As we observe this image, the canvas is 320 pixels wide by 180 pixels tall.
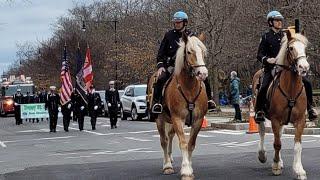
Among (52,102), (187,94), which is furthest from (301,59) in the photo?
(52,102)

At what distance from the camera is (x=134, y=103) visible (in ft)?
122

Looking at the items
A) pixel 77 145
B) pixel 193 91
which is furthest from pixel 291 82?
pixel 77 145

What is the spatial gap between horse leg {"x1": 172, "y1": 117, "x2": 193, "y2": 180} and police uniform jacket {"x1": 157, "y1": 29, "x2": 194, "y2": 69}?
1354 mm

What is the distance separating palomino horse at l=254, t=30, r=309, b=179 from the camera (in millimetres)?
10305

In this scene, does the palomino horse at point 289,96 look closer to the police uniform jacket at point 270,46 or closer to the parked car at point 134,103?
the police uniform jacket at point 270,46

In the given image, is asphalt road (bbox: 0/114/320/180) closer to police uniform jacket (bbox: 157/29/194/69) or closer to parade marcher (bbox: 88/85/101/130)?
police uniform jacket (bbox: 157/29/194/69)

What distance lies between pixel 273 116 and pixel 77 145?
11.1m

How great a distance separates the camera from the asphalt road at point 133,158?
11.4 m

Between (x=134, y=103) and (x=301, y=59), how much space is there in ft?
90.3

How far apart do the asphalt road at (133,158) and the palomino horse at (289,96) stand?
1.87ft

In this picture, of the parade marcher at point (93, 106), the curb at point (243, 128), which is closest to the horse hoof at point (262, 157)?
the curb at point (243, 128)

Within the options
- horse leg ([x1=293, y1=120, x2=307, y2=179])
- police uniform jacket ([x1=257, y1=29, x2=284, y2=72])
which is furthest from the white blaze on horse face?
police uniform jacket ([x1=257, y1=29, x2=284, y2=72])

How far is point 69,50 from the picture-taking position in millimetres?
82875

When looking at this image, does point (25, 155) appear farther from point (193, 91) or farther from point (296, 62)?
point (296, 62)
